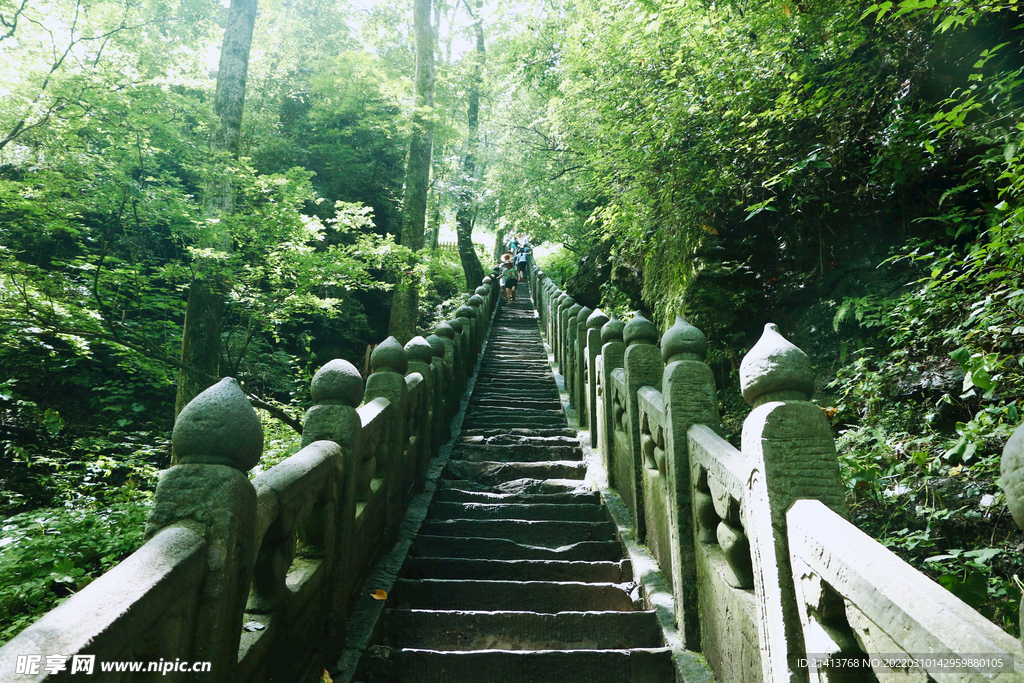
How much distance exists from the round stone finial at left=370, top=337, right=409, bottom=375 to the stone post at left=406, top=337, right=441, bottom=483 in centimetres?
91

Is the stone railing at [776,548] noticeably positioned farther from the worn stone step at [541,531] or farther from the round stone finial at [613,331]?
the round stone finial at [613,331]

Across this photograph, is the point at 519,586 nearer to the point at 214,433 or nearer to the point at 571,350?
the point at 214,433

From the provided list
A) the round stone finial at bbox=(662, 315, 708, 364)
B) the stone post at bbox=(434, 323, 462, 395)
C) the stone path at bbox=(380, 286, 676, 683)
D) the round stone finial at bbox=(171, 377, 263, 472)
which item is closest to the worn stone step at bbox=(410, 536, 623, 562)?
the stone path at bbox=(380, 286, 676, 683)

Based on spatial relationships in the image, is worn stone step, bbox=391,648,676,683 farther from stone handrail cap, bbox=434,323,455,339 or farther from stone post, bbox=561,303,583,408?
stone post, bbox=561,303,583,408

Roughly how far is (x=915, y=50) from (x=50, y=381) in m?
13.1

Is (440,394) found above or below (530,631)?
above

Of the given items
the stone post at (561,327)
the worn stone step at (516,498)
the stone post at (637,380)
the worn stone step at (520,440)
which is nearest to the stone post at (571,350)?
the stone post at (561,327)

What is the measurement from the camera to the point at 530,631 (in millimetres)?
3316

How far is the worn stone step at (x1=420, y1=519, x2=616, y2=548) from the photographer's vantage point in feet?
15.0

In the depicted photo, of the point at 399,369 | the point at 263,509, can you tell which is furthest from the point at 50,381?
the point at 263,509

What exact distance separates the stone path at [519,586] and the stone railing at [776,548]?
1.32 feet

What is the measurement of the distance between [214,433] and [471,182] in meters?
19.3

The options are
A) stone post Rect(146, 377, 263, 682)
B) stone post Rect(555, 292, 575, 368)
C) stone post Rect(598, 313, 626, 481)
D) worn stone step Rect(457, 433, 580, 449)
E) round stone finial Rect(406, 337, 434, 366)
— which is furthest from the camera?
stone post Rect(555, 292, 575, 368)

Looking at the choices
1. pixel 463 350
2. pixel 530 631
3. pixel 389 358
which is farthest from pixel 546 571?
pixel 463 350
